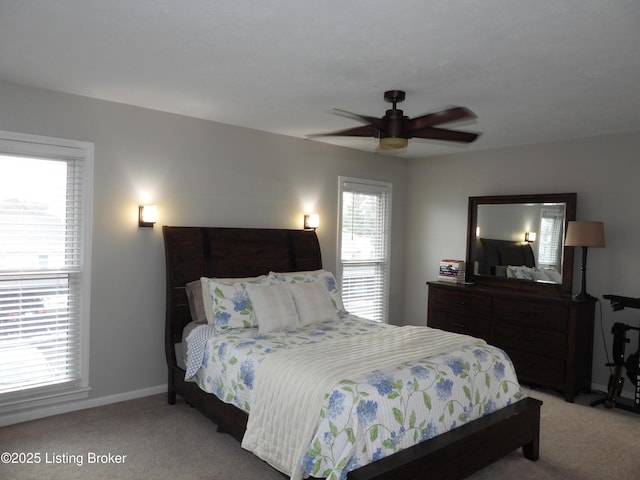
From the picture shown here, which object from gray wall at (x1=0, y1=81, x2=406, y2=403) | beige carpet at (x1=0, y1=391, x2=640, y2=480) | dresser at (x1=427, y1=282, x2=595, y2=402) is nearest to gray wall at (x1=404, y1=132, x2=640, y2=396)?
dresser at (x1=427, y1=282, x2=595, y2=402)

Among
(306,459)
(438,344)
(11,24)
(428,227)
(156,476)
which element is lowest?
(156,476)

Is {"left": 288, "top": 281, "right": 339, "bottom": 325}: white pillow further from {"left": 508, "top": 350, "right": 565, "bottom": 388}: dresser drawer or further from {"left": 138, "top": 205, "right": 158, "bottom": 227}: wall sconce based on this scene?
{"left": 508, "top": 350, "right": 565, "bottom": 388}: dresser drawer

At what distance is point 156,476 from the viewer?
9.43 feet

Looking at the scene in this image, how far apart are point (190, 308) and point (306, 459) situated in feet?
6.79

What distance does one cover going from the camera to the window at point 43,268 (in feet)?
11.4

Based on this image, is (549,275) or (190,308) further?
(549,275)

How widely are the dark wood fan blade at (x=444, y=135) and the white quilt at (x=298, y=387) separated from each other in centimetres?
144

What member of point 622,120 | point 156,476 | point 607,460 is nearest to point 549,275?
point 622,120

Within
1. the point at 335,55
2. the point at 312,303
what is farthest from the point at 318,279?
the point at 335,55

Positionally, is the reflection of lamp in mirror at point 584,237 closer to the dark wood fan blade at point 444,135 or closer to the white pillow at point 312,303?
the dark wood fan blade at point 444,135

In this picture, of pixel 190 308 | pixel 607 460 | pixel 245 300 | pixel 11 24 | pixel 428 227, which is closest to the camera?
pixel 11 24

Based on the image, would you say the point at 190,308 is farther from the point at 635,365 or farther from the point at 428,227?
the point at 635,365

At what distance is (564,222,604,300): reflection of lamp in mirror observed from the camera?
438 cm

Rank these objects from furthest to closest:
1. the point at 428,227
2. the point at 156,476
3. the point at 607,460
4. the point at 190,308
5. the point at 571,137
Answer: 1. the point at 428,227
2. the point at 571,137
3. the point at 190,308
4. the point at 607,460
5. the point at 156,476
